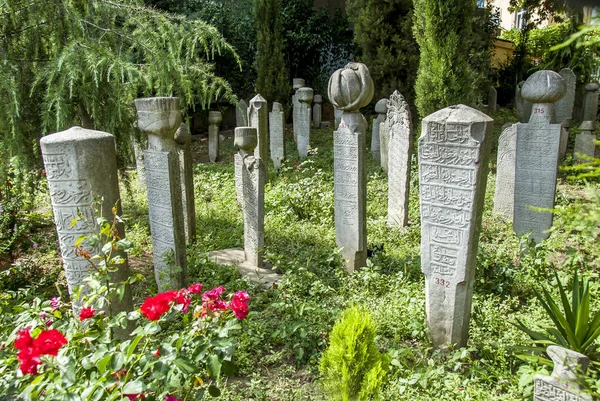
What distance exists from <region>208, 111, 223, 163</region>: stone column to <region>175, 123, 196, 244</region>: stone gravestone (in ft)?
17.8

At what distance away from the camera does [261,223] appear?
16.8 ft

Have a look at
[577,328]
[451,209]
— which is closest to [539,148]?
[451,209]

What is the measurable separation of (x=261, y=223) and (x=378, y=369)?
2.66 metres

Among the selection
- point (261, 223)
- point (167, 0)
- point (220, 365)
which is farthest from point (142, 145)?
point (167, 0)

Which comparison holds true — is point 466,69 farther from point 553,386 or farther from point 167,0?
point 167,0

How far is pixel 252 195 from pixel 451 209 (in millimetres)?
2368

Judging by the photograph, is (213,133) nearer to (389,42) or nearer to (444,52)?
(389,42)

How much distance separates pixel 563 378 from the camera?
2.33m

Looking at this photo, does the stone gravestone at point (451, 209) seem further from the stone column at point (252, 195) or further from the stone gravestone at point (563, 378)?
the stone column at point (252, 195)

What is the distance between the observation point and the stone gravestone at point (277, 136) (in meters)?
10.2

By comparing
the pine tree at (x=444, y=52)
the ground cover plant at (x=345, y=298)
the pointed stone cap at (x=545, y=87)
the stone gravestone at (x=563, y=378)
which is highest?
the pine tree at (x=444, y=52)

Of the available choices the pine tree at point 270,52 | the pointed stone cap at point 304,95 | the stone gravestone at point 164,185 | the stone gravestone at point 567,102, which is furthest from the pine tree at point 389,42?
the stone gravestone at point 164,185

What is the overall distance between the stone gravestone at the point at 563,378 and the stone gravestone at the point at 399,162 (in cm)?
402

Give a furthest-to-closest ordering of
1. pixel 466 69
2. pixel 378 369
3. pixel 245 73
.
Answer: pixel 245 73 → pixel 466 69 → pixel 378 369
